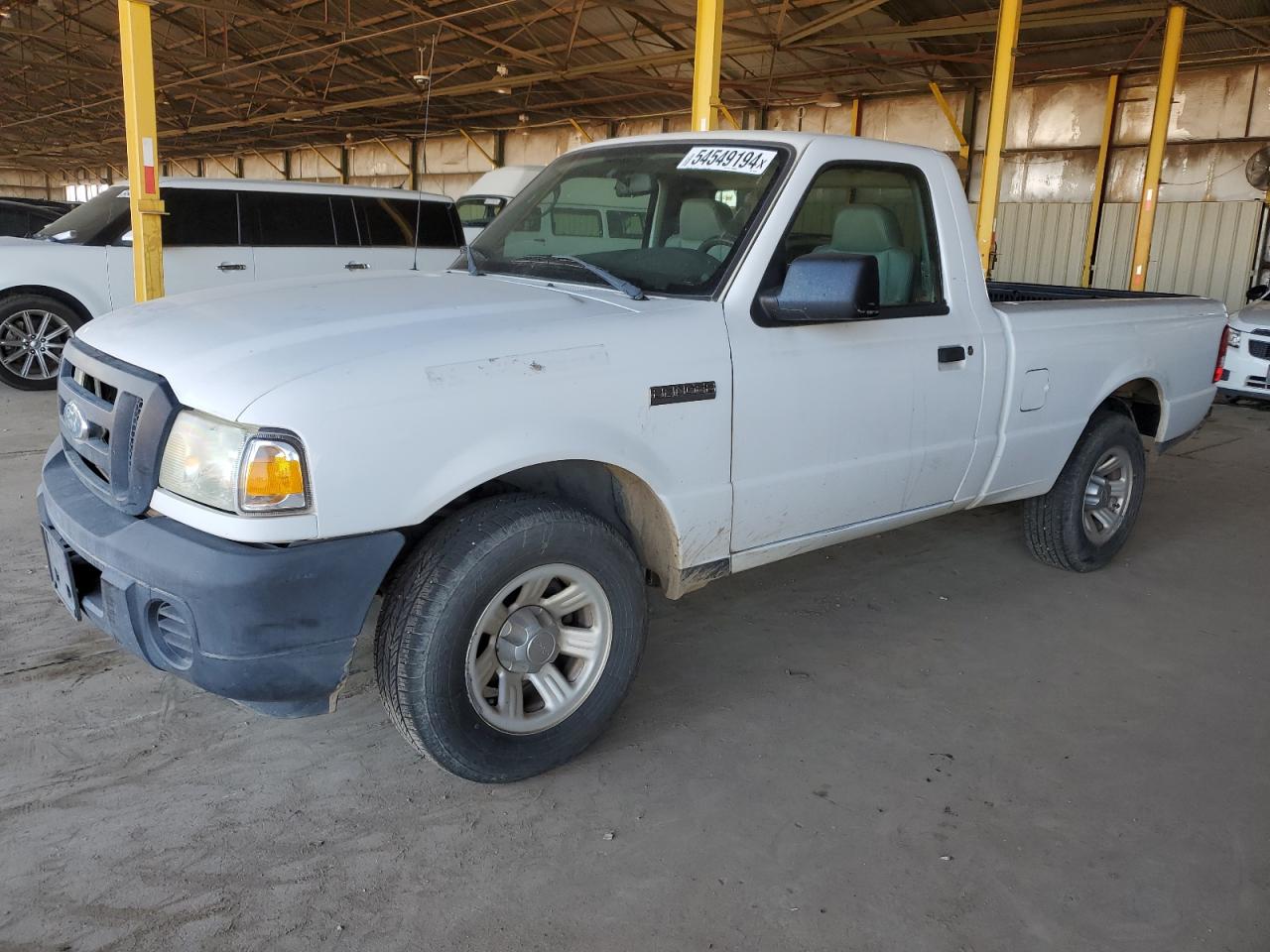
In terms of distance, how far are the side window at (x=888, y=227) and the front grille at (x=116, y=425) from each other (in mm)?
2140

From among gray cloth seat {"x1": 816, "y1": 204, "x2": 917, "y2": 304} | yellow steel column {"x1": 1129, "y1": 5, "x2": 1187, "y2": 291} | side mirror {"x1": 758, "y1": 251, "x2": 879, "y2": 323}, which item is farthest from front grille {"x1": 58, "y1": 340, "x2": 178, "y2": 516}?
yellow steel column {"x1": 1129, "y1": 5, "x2": 1187, "y2": 291}

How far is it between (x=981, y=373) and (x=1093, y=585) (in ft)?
5.20

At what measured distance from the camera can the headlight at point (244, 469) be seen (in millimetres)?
2180

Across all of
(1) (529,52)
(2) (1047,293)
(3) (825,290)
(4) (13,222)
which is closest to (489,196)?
(1) (529,52)

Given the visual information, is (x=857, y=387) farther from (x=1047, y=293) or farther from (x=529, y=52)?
(x=529, y=52)

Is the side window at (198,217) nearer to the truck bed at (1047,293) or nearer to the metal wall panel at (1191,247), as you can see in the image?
the truck bed at (1047,293)

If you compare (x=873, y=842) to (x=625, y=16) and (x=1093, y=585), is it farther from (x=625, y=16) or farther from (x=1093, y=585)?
(x=625, y=16)

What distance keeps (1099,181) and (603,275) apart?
15.2 meters

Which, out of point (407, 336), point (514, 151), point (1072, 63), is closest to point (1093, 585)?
point (407, 336)

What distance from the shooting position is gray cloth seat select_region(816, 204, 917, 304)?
3471mm

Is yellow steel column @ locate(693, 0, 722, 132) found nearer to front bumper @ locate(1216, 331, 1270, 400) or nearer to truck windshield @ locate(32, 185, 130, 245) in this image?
truck windshield @ locate(32, 185, 130, 245)

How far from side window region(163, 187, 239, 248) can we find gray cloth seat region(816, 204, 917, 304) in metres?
6.78

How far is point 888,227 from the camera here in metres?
3.56

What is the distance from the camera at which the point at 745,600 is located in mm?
4238
